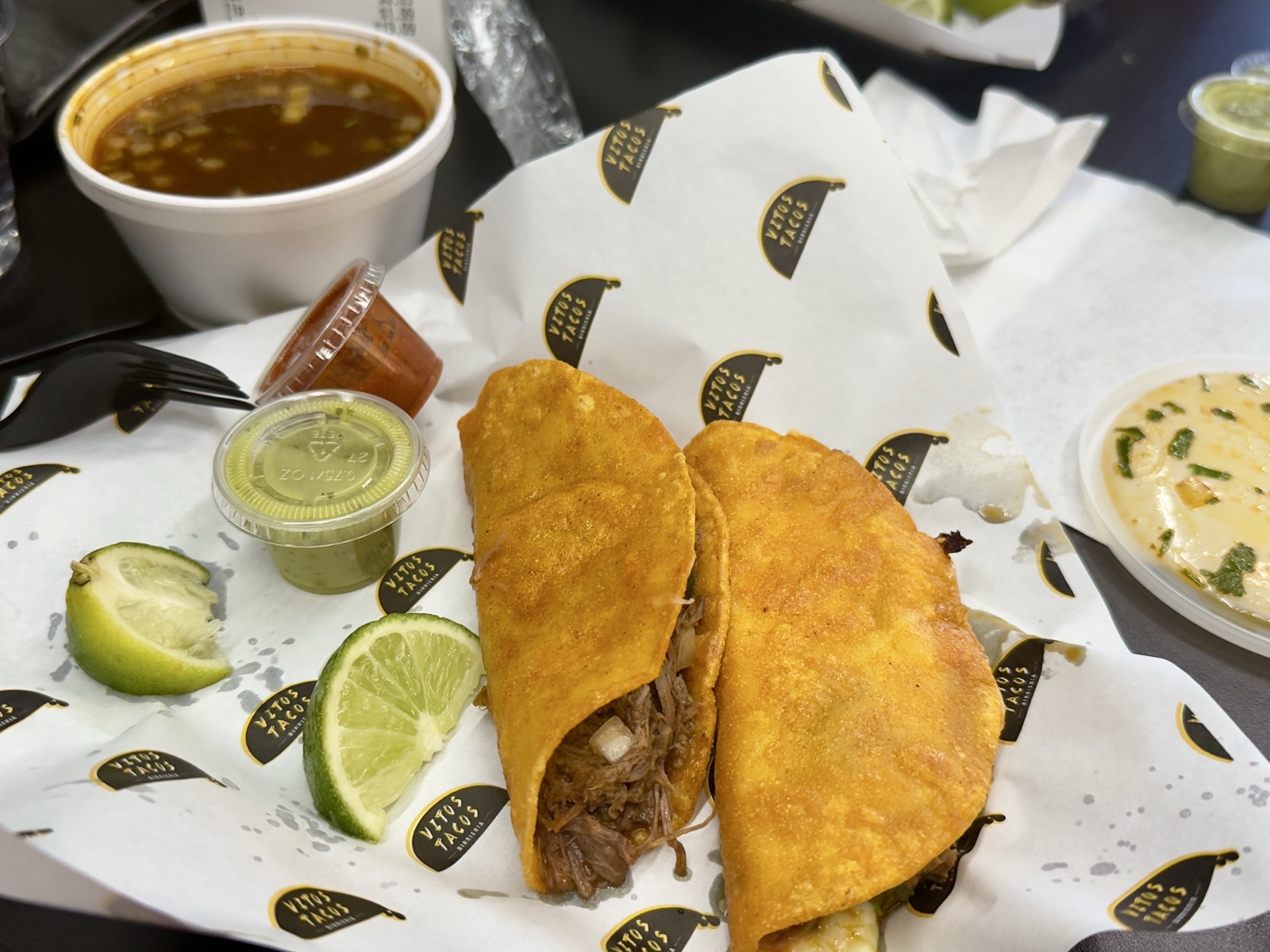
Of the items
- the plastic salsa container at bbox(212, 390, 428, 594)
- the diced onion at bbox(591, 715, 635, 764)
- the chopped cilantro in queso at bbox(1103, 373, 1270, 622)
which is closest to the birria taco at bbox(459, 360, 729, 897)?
the diced onion at bbox(591, 715, 635, 764)

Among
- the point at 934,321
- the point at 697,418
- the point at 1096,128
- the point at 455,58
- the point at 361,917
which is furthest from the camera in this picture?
→ the point at 455,58

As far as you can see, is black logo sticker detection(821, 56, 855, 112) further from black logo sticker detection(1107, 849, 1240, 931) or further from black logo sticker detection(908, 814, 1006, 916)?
black logo sticker detection(1107, 849, 1240, 931)

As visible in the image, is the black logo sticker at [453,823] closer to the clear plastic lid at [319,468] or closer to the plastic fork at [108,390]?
the clear plastic lid at [319,468]

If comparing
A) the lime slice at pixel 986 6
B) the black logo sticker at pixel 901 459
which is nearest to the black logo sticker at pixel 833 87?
the black logo sticker at pixel 901 459

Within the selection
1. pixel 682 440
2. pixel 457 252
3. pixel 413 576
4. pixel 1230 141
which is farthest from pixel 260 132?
pixel 1230 141

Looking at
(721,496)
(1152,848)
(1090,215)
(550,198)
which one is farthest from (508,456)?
(1090,215)

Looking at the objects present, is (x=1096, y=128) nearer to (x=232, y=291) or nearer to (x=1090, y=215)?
(x=1090, y=215)
